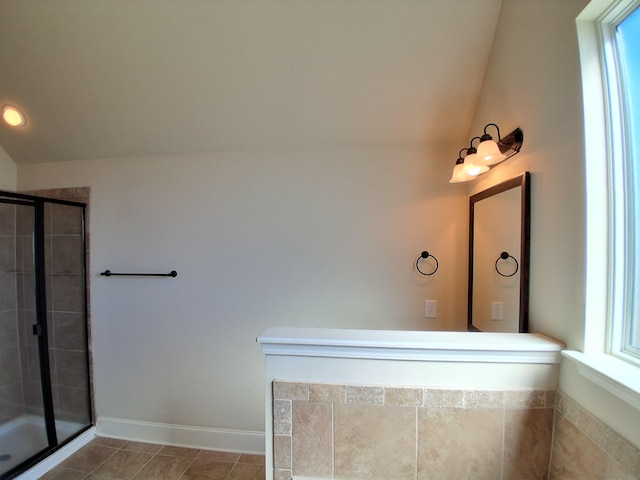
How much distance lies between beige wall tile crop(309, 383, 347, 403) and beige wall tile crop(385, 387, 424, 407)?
6.4 inches

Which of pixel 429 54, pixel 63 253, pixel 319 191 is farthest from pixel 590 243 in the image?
pixel 63 253

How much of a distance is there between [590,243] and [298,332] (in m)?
1.02

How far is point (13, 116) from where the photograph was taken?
1.74 metres

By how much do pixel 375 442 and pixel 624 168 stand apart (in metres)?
1.23

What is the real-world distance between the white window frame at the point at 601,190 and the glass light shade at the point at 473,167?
397 mm

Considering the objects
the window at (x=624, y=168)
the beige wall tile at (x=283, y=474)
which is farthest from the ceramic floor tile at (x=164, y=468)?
the window at (x=624, y=168)

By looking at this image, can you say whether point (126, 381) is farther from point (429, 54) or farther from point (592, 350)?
point (429, 54)

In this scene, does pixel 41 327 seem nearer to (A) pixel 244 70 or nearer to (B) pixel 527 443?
(A) pixel 244 70

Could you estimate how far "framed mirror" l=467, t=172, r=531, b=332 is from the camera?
40.7 inches

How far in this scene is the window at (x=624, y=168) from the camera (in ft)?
2.36

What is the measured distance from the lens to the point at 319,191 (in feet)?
5.62

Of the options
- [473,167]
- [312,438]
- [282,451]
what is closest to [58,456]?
[282,451]

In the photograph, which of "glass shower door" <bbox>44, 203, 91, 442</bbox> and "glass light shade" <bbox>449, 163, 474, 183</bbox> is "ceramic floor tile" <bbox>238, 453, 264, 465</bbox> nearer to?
"glass shower door" <bbox>44, 203, 91, 442</bbox>

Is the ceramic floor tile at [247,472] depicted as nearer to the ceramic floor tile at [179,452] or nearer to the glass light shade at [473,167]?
the ceramic floor tile at [179,452]
